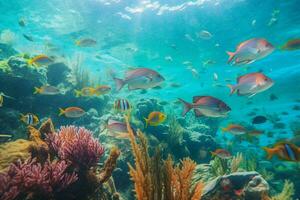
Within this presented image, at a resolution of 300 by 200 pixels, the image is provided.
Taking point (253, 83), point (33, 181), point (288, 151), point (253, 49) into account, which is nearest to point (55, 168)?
point (33, 181)

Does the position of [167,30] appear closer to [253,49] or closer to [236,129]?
[236,129]

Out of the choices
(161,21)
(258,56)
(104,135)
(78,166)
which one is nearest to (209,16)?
(161,21)

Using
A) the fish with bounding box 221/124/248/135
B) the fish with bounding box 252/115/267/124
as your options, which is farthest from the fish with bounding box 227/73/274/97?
the fish with bounding box 252/115/267/124

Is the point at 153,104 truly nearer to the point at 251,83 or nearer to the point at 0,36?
the point at 251,83

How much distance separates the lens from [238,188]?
5.29 meters

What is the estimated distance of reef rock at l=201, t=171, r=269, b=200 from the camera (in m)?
5.01

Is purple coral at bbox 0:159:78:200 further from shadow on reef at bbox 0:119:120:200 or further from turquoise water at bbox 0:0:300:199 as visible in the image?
turquoise water at bbox 0:0:300:199

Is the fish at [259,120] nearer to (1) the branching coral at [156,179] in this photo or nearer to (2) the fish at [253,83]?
(2) the fish at [253,83]

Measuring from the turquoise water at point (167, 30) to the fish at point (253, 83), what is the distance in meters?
9.40

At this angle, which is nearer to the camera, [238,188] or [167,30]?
[238,188]

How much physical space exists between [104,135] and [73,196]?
21.1ft

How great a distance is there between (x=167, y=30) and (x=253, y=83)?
1814 centimetres

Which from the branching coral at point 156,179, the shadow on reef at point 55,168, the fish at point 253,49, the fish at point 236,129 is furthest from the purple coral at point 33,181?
the fish at point 236,129

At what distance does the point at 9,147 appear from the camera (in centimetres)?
447
